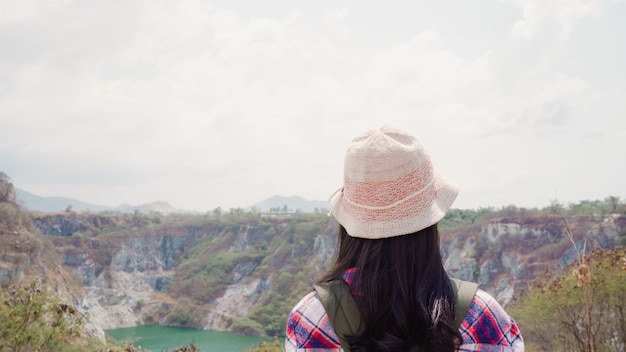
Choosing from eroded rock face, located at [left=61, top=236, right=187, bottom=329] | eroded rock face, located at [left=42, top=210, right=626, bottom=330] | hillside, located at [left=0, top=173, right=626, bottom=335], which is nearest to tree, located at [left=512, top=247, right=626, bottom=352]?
eroded rock face, located at [left=42, top=210, right=626, bottom=330]

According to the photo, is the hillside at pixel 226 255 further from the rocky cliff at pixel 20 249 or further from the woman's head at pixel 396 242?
the woman's head at pixel 396 242

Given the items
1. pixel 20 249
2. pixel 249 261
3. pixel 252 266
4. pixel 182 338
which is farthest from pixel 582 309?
pixel 249 261

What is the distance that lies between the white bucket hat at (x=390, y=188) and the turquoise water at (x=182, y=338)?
29810 mm

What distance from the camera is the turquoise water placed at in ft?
102

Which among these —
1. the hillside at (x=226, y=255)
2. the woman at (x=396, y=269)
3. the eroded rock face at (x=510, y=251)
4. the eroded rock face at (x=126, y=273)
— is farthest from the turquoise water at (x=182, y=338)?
the woman at (x=396, y=269)

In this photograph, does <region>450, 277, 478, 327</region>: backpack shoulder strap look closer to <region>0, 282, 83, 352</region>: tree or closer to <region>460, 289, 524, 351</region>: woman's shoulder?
<region>460, 289, 524, 351</region>: woman's shoulder

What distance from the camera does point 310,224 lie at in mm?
49219

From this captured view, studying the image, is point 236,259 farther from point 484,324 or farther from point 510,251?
point 484,324

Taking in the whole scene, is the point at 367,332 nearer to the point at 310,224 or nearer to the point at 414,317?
the point at 414,317

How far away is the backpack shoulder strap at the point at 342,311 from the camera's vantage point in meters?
0.84

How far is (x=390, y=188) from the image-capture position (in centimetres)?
92

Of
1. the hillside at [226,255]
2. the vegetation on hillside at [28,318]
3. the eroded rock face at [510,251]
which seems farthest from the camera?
the eroded rock face at [510,251]

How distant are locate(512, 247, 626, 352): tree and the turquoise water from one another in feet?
71.2

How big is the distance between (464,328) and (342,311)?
7.6 inches
